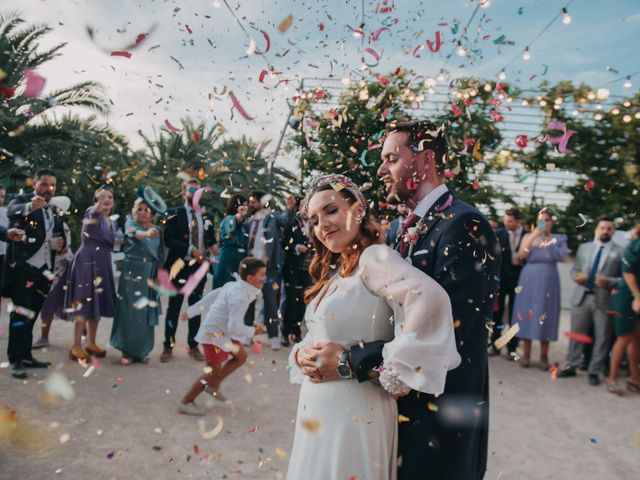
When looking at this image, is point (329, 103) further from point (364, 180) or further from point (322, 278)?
point (322, 278)

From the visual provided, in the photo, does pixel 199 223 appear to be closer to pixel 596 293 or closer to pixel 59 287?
pixel 59 287

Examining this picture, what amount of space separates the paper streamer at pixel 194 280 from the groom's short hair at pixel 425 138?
4366 millimetres

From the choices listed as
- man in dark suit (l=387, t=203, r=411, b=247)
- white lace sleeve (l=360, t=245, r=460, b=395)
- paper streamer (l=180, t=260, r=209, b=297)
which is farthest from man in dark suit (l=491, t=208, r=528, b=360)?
white lace sleeve (l=360, t=245, r=460, b=395)

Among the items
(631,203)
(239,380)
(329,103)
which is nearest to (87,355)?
(239,380)

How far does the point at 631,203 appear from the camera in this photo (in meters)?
7.95

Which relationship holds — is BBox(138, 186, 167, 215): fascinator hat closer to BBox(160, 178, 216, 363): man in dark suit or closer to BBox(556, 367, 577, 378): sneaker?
BBox(160, 178, 216, 363): man in dark suit

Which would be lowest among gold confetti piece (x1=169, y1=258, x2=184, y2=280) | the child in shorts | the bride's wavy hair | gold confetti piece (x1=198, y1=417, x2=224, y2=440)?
gold confetti piece (x1=198, y1=417, x2=224, y2=440)

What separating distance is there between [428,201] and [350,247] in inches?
14.5

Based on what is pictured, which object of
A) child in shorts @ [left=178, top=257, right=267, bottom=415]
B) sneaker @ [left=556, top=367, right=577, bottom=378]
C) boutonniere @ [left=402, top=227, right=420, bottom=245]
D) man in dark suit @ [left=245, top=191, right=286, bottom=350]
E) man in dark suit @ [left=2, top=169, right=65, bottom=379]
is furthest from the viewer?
man in dark suit @ [left=245, top=191, right=286, bottom=350]

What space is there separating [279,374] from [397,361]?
4.26 m

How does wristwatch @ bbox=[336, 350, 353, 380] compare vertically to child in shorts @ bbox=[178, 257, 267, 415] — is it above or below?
above

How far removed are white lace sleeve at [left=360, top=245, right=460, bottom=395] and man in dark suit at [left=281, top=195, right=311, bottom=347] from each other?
5377 millimetres

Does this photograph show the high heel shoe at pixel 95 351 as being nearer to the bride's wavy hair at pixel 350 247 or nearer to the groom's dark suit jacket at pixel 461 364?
the bride's wavy hair at pixel 350 247

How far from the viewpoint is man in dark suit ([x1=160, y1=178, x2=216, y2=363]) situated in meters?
6.04
